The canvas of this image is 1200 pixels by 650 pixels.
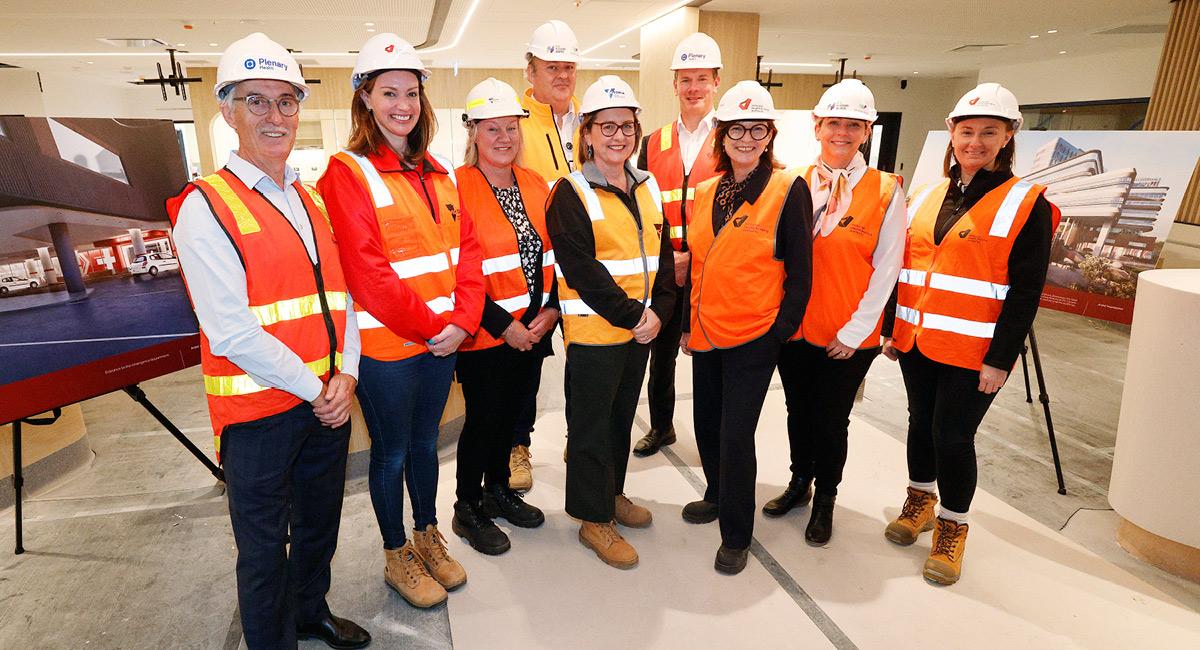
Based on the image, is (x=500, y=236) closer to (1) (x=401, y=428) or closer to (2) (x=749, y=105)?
(1) (x=401, y=428)

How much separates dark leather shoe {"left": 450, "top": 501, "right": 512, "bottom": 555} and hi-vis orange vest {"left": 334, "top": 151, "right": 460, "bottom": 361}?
0.85m

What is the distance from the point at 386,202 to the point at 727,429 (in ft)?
4.49

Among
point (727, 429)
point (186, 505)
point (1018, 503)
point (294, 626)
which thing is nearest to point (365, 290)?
point (294, 626)

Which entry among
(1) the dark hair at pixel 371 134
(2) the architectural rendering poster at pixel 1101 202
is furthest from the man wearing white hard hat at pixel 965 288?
(2) the architectural rendering poster at pixel 1101 202

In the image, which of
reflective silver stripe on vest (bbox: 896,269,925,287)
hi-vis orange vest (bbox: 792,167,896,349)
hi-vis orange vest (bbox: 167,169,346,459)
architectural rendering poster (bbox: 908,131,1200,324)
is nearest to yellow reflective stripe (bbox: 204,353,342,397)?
hi-vis orange vest (bbox: 167,169,346,459)

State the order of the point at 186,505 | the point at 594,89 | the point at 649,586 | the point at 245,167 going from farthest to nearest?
the point at 186,505
the point at 649,586
the point at 594,89
the point at 245,167

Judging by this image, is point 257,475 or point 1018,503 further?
point 1018,503

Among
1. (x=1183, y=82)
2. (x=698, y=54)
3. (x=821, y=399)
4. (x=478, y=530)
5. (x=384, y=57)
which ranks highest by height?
(x=1183, y=82)

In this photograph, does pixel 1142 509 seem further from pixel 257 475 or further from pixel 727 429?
pixel 257 475

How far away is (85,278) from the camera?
7.64ft

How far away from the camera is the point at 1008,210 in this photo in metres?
2.02

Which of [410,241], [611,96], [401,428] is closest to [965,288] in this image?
[611,96]

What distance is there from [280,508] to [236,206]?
77cm

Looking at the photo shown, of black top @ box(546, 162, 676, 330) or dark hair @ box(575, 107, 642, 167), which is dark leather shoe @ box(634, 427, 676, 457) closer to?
black top @ box(546, 162, 676, 330)
